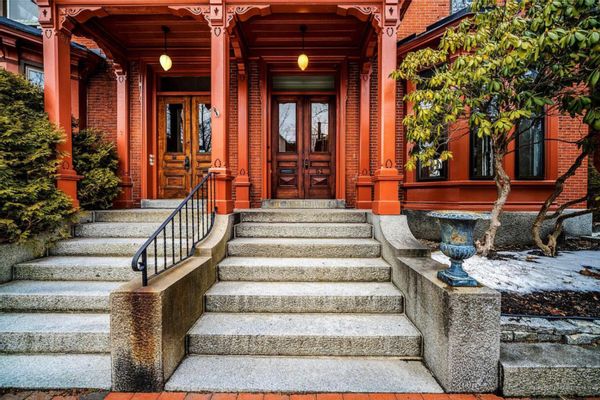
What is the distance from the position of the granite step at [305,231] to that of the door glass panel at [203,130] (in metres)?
3.45

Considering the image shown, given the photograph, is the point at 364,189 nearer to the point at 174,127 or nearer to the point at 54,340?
the point at 174,127

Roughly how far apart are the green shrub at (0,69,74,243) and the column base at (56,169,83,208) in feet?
0.29

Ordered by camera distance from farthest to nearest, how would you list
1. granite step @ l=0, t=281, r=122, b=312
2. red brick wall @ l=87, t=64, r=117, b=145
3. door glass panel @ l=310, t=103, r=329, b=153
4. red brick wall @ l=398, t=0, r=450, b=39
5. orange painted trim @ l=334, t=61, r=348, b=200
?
red brick wall @ l=398, t=0, r=450, b=39 → door glass panel @ l=310, t=103, r=329, b=153 → red brick wall @ l=87, t=64, r=117, b=145 → orange painted trim @ l=334, t=61, r=348, b=200 → granite step @ l=0, t=281, r=122, b=312

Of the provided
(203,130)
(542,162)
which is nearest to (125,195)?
(203,130)

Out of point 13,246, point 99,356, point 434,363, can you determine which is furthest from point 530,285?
point 13,246

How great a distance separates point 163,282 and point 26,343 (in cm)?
156

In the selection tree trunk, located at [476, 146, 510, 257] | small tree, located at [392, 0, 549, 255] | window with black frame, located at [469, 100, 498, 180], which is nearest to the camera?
small tree, located at [392, 0, 549, 255]

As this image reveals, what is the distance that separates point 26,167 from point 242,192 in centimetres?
365

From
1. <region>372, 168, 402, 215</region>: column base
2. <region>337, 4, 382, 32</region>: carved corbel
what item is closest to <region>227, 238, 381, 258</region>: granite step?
<region>372, 168, 402, 215</region>: column base

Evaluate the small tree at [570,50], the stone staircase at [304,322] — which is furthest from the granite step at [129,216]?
the small tree at [570,50]

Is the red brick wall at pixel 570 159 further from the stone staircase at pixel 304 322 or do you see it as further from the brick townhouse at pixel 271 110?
the stone staircase at pixel 304 322

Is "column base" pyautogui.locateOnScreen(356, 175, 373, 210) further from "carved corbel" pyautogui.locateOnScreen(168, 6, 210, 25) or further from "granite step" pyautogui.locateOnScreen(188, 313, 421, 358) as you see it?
"carved corbel" pyautogui.locateOnScreen(168, 6, 210, 25)

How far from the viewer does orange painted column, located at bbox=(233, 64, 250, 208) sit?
22.0 feet

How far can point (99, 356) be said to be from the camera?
9.24 ft
